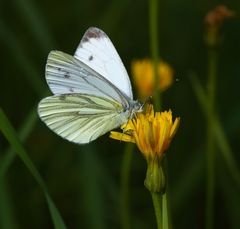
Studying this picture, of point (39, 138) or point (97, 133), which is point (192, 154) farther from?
point (97, 133)


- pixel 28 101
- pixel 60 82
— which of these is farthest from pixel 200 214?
pixel 60 82

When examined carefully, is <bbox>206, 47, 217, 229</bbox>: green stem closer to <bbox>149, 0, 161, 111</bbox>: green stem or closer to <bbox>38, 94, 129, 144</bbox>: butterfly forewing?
<bbox>149, 0, 161, 111</bbox>: green stem

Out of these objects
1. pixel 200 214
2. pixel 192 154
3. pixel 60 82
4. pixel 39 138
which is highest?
pixel 60 82

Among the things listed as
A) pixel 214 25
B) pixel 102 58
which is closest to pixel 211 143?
pixel 214 25

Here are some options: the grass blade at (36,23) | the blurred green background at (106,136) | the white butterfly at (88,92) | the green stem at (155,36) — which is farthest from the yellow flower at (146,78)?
the white butterfly at (88,92)

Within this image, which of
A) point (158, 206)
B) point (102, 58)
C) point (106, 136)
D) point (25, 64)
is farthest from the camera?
point (106, 136)

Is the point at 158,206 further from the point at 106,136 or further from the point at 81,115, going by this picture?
the point at 106,136
